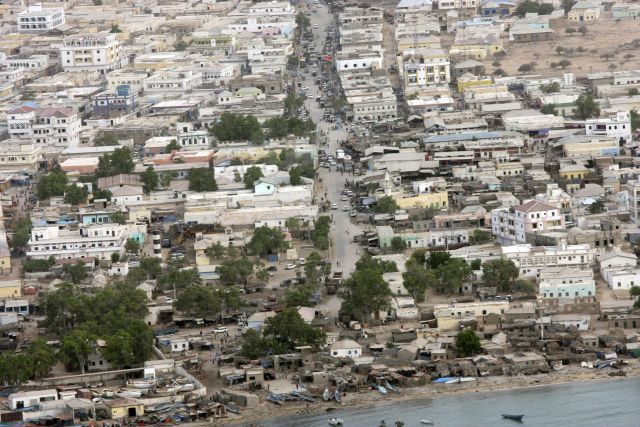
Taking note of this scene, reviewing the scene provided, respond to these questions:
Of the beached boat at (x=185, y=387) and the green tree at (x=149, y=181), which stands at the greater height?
the green tree at (x=149, y=181)

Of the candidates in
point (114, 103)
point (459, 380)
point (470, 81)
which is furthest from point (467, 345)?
point (114, 103)

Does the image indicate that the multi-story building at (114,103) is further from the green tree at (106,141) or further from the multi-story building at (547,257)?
the multi-story building at (547,257)

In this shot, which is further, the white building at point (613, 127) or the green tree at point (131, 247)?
the white building at point (613, 127)

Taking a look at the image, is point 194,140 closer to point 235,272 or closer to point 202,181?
point 202,181

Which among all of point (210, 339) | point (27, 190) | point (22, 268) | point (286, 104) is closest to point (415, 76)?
point (286, 104)

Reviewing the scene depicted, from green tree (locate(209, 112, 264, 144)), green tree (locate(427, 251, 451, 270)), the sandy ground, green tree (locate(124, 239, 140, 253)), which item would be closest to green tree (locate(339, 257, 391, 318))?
green tree (locate(427, 251, 451, 270))

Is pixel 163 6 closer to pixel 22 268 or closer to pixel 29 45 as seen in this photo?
pixel 29 45

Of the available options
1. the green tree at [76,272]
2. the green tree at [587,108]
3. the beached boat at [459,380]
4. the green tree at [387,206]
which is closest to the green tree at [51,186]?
the green tree at [76,272]
